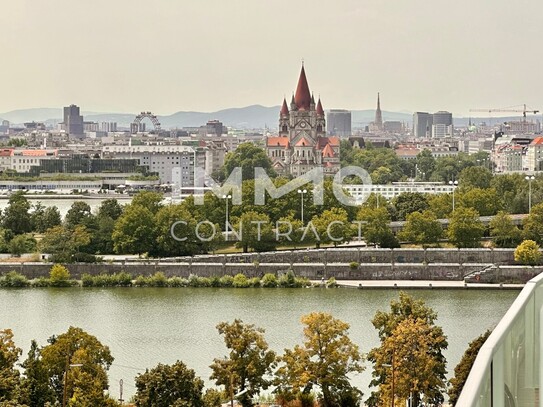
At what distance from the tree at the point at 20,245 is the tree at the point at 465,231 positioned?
6783 millimetres

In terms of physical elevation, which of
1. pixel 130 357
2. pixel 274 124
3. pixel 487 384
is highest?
pixel 274 124

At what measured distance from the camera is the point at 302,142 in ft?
156

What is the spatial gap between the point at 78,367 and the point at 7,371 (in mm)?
480

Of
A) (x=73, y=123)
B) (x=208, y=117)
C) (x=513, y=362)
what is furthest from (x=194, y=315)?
(x=208, y=117)

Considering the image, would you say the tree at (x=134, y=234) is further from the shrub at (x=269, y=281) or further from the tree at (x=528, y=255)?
the tree at (x=528, y=255)

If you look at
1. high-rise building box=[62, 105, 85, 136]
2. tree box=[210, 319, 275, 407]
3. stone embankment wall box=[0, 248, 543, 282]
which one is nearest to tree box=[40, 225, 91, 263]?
stone embankment wall box=[0, 248, 543, 282]

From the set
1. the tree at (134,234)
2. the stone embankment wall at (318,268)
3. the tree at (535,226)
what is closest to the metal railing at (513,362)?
the stone embankment wall at (318,268)

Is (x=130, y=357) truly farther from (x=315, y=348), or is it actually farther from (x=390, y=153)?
(x=390, y=153)

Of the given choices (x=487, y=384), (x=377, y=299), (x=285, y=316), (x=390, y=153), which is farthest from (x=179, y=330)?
(x=390, y=153)

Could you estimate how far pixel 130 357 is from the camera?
11.2 metres

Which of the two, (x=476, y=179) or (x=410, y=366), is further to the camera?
(x=476, y=179)

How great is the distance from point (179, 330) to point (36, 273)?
5261mm

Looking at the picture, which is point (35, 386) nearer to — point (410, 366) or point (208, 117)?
point (410, 366)

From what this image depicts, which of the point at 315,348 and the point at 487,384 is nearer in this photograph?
the point at 487,384
